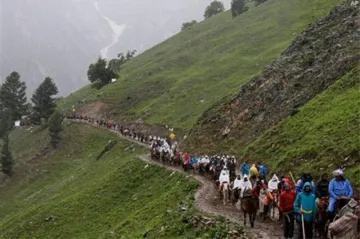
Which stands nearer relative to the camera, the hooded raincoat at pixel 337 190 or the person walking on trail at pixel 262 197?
the hooded raincoat at pixel 337 190

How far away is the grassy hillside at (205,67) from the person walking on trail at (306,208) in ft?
154

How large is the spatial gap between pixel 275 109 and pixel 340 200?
25.0m

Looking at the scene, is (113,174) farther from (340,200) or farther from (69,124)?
(69,124)

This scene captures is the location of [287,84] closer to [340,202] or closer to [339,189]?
[339,189]

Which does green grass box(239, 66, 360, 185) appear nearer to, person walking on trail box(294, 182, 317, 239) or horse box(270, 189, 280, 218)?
horse box(270, 189, 280, 218)

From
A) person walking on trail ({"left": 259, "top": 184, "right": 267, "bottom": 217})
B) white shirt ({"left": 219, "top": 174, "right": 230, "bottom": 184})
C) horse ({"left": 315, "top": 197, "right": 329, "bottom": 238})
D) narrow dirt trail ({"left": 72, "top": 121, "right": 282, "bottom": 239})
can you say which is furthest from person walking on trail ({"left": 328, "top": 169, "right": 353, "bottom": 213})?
white shirt ({"left": 219, "top": 174, "right": 230, "bottom": 184})

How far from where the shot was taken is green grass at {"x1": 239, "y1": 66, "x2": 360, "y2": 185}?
2529 centimetres

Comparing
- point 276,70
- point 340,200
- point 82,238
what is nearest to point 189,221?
point 340,200

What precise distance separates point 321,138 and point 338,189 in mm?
12082

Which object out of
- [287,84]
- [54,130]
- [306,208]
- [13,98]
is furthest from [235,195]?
[13,98]

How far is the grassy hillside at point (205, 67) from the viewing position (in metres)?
75.2

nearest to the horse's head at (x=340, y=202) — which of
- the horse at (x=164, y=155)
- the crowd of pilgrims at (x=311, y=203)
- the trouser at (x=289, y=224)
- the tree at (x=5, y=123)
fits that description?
the crowd of pilgrims at (x=311, y=203)

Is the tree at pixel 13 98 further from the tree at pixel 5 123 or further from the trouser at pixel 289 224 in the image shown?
the trouser at pixel 289 224

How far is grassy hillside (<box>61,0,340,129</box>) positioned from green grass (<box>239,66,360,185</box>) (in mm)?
29279
